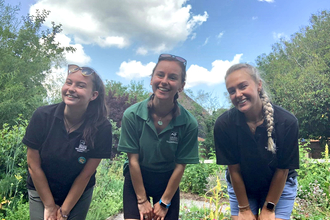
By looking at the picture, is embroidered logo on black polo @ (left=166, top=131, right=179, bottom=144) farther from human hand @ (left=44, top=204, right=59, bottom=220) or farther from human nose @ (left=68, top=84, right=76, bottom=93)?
human hand @ (left=44, top=204, right=59, bottom=220)

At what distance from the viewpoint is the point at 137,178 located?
202 cm

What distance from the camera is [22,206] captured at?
3252mm

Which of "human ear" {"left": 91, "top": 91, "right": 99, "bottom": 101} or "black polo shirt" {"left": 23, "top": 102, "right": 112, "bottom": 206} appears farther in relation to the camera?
"human ear" {"left": 91, "top": 91, "right": 99, "bottom": 101}

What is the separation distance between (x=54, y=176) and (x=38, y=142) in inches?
13.0

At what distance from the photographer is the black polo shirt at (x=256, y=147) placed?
196 cm

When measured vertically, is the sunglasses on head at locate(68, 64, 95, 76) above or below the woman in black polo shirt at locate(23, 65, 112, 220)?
above

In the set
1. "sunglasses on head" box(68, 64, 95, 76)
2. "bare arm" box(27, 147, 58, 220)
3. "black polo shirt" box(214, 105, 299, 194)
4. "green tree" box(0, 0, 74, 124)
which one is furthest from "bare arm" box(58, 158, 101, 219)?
"green tree" box(0, 0, 74, 124)

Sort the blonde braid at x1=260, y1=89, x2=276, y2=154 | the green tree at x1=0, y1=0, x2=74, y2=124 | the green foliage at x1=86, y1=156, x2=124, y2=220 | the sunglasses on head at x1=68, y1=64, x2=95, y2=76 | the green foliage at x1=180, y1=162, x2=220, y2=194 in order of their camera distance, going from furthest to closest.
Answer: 1. the green tree at x1=0, y1=0, x2=74, y2=124
2. the green foliage at x1=180, y1=162, x2=220, y2=194
3. the green foliage at x1=86, y1=156, x2=124, y2=220
4. the sunglasses on head at x1=68, y1=64, x2=95, y2=76
5. the blonde braid at x1=260, y1=89, x2=276, y2=154

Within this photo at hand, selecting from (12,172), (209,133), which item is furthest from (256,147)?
(209,133)

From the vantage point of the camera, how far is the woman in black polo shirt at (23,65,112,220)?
6.60ft

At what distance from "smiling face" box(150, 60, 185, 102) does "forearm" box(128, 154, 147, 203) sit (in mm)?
601

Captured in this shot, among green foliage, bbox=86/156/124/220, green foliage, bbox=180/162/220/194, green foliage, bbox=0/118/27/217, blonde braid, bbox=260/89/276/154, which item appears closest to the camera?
blonde braid, bbox=260/89/276/154

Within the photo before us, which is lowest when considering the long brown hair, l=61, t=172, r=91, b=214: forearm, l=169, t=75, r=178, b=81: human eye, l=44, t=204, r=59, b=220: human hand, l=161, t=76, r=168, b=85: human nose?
l=44, t=204, r=59, b=220: human hand

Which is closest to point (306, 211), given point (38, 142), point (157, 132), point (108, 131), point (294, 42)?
point (157, 132)
